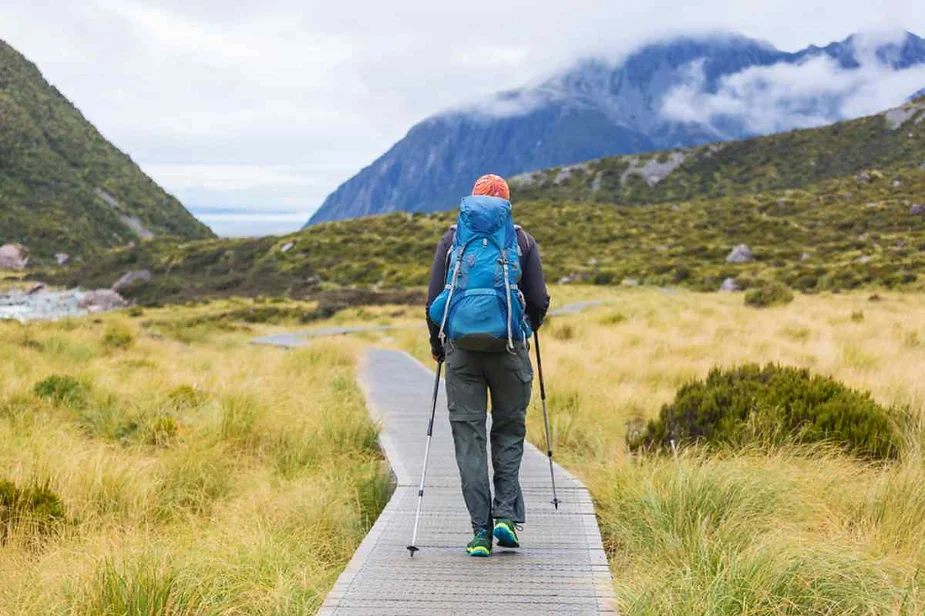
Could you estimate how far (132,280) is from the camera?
6022 cm

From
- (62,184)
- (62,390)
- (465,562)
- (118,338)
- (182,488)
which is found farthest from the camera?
(62,184)

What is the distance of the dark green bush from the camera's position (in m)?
6.72

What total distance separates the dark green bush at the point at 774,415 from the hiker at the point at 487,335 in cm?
260

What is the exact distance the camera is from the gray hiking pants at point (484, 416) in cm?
467

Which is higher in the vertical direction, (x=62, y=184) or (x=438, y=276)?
(x=62, y=184)

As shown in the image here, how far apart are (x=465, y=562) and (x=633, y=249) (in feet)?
188

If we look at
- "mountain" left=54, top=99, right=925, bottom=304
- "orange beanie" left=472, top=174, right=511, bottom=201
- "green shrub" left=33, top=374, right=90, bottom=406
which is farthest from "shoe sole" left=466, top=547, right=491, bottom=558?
"mountain" left=54, top=99, right=925, bottom=304

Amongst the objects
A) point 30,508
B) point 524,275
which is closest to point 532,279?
point 524,275

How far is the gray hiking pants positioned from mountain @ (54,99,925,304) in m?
31.1

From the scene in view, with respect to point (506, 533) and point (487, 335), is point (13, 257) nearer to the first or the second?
point (506, 533)

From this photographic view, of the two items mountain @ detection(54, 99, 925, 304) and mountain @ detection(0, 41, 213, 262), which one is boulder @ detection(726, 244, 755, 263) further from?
mountain @ detection(0, 41, 213, 262)

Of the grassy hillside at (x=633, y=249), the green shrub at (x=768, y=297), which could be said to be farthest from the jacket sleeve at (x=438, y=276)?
the grassy hillside at (x=633, y=249)

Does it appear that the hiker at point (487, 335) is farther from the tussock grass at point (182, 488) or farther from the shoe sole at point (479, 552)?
the tussock grass at point (182, 488)

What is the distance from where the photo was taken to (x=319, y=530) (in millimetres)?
5270
